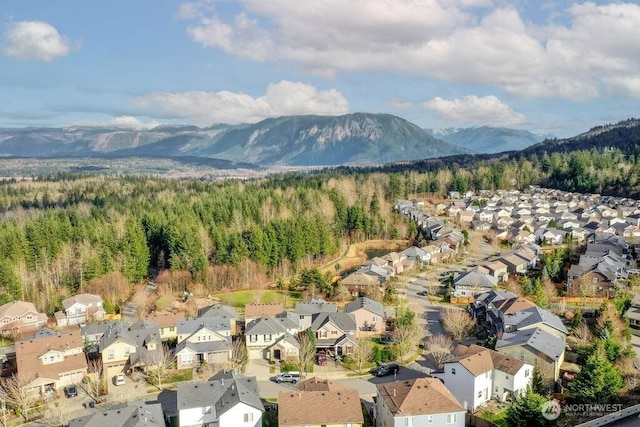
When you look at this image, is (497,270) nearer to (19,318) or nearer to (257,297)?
(257,297)

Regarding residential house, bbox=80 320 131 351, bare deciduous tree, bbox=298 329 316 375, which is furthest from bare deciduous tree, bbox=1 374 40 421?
bare deciduous tree, bbox=298 329 316 375

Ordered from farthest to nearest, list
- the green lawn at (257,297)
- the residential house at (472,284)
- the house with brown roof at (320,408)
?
the green lawn at (257,297), the residential house at (472,284), the house with brown roof at (320,408)

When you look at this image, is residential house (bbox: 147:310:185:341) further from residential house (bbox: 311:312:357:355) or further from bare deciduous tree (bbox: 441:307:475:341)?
bare deciduous tree (bbox: 441:307:475:341)

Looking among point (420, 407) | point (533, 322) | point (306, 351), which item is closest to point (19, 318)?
point (306, 351)

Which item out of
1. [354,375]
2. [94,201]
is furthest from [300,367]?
[94,201]

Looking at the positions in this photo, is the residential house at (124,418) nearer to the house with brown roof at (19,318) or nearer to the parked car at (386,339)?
the parked car at (386,339)

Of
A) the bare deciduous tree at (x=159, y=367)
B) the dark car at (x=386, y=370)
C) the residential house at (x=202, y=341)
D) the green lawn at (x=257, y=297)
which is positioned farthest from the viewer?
the green lawn at (x=257, y=297)

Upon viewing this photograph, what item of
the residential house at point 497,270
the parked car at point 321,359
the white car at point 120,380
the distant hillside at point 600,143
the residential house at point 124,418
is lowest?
the white car at point 120,380

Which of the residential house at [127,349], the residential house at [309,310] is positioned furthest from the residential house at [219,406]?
the residential house at [309,310]
